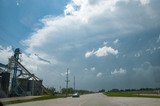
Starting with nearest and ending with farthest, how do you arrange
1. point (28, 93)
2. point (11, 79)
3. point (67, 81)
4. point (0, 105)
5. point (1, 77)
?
1. point (0, 105)
2. point (1, 77)
3. point (11, 79)
4. point (28, 93)
5. point (67, 81)

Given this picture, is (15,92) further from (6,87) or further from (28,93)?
(28,93)

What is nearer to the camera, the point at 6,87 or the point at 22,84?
the point at 6,87

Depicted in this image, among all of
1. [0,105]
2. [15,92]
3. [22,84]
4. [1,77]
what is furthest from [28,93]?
[0,105]

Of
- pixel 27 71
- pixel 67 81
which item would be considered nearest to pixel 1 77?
pixel 27 71

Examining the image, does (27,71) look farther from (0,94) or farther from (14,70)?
(0,94)

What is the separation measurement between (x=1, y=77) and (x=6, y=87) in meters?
4.06

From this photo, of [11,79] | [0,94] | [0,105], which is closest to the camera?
[0,105]

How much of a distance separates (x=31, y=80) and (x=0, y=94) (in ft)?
119

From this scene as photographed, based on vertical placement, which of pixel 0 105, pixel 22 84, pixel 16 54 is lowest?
pixel 0 105

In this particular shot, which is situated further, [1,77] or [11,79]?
[11,79]

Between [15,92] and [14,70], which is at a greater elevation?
[14,70]

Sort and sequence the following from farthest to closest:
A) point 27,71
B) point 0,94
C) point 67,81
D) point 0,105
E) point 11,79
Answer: point 67,81
point 27,71
point 11,79
point 0,94
point 0,105

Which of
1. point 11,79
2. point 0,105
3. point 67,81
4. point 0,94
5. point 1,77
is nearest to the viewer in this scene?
point 0,105

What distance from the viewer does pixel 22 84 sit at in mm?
115688
